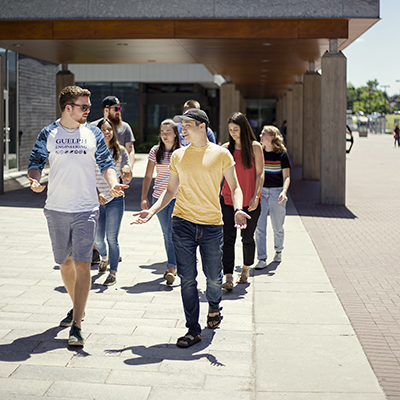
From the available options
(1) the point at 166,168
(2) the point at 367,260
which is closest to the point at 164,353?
(1) the point at 166,168

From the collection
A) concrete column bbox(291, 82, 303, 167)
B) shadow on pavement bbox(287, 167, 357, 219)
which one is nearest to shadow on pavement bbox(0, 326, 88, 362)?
shadow on pavement bbox(287, 167, 357, 219)

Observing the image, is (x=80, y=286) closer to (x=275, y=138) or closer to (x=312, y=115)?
(x=275, y=138)

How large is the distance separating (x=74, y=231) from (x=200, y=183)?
1.03 meters

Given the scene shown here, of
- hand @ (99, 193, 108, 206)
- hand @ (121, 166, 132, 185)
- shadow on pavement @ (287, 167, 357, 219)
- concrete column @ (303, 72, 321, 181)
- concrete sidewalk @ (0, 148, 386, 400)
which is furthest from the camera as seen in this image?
concrete column @ (303, 72, 321, 181)

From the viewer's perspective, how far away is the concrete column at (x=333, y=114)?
44.7 ft

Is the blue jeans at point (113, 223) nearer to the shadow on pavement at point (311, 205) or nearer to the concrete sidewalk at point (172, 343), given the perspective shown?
the concrete sidewalk at point (172, 343)

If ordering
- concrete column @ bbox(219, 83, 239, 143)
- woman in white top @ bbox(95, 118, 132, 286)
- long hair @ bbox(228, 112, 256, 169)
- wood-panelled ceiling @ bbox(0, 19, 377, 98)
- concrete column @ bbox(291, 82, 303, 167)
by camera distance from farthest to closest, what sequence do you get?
concrete column @ bbox(291, 82, 303, 167)
concrete column @ bbox(219, 83, 239, 143)
wood-panelled ceiling @ bbox(0, 19, 377, 98)
woman in white top @ bbox(95, 118, 132, 286)
long hair @ bbox(228, 112, 256, 169)

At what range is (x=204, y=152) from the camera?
189 inches

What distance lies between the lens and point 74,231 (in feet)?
15.3

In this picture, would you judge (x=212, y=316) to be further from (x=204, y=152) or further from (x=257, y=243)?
(x=257, y=243)

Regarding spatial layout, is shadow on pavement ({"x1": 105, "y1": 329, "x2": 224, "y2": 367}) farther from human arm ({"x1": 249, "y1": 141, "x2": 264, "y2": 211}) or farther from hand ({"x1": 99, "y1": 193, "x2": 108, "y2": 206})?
human arm ({"x1": 249, "y1": 141, "x2": 264, "y2": 211})

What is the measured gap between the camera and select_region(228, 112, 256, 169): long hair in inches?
246

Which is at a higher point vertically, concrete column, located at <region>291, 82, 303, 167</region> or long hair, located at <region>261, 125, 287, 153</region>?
concrete column, located at <region>291, 82, 303, 167</region>

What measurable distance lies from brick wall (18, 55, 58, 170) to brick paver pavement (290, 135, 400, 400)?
10.00 m
